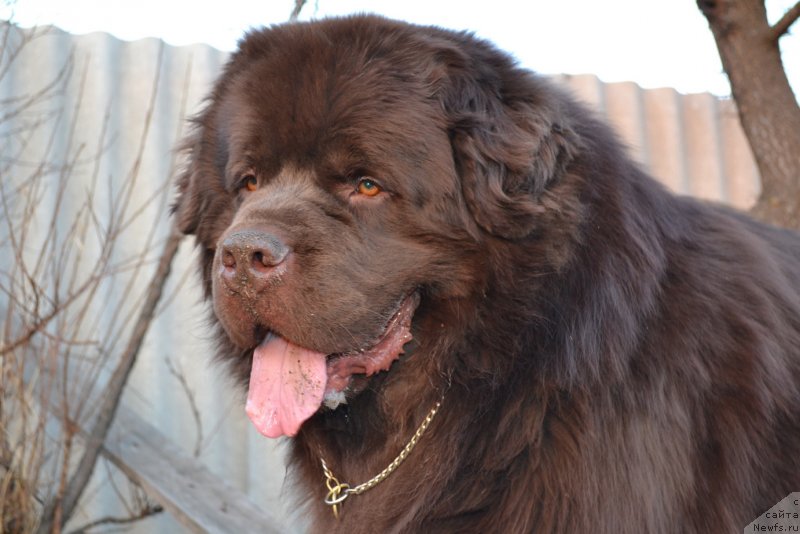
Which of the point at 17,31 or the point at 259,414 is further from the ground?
the point at 17,31

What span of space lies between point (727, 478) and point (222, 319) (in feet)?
4.87

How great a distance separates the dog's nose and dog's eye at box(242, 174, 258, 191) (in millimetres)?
449

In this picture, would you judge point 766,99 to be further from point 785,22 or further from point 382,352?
point 382,352

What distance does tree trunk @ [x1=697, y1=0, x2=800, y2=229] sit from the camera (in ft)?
14.2

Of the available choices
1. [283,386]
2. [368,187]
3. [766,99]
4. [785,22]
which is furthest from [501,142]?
[785,22]

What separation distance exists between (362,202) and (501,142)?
0.43 m

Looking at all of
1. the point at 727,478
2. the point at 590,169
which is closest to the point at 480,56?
the point at 590,169

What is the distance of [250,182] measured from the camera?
292 centimetres

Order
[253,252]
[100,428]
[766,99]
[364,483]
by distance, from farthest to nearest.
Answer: [766,99]
[100,428]
[364,483]
[253,252]

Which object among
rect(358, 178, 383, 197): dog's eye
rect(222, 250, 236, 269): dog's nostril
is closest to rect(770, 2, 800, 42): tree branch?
rect(358, 178, 383, 197): dog's eye

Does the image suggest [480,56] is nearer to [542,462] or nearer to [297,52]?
[297,52]

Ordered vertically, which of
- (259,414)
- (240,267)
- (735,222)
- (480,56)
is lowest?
(259,414)

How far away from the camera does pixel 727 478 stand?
260 cm

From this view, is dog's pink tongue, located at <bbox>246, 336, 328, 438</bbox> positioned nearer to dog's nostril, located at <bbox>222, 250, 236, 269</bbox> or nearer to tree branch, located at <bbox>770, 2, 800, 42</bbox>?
dog's nostril, located at <bbox>222, 250, 236, 269</bbox>
